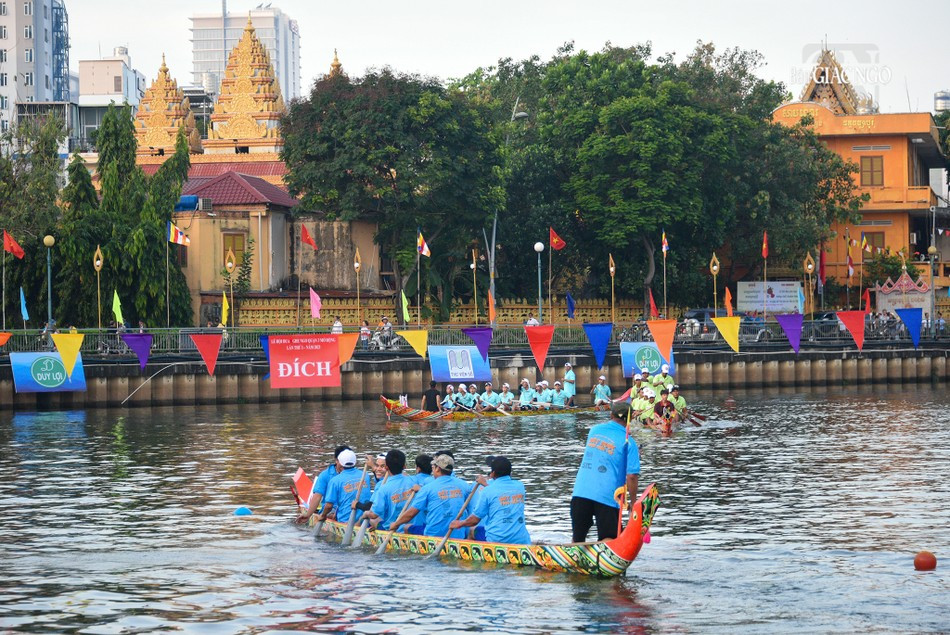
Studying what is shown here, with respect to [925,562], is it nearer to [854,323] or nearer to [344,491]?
[344,491]

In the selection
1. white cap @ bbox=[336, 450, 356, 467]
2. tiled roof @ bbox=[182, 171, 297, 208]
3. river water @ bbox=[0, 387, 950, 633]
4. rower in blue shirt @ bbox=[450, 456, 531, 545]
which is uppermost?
tiled roof @ bbox=[182, 171, 297, 208]

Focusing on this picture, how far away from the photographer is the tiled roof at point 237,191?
71625 mm

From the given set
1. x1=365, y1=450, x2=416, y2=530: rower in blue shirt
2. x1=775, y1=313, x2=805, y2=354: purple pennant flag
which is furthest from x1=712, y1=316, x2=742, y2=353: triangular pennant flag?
x1=365, y1=450, x2=416, y2=530: rower in blue shirt

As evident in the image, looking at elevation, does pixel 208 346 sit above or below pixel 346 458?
above

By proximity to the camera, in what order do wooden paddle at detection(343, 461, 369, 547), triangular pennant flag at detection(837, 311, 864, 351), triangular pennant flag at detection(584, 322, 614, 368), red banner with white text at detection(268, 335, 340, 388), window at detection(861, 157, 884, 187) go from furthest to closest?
1. window at detection(861, 157, 884, 187)
2. triangular pennant flag at detection(837, 311, 864, 351)
3. triangular pennant flag at detection(584, 322, 614, 368)
4. red banner with white text at detection(268, 335, 340, 388)
5. wooden paddle at detection(343, 461, 369, 547)

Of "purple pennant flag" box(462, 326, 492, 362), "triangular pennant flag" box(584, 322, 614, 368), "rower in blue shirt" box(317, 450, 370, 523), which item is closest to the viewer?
"rower in blue shirt" box(317, 450, 370, 523)

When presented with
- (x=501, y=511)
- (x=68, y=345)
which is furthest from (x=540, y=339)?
(x=501, y=511)

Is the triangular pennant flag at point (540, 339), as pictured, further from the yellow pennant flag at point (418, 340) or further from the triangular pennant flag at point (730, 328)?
the triangular pennant flag at point (730, 328)

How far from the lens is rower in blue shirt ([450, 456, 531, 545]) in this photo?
65.3ft

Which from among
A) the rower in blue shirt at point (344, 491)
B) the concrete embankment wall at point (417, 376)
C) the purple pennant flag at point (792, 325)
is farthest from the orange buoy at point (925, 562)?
the purple pennant flag at point (792, 325)

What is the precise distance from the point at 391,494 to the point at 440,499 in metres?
1.23

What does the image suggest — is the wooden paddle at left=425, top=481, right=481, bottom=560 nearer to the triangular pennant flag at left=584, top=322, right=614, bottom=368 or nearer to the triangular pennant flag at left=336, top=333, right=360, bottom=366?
the triangular pennant flag at left=336, top=333, right=360, bottom=366

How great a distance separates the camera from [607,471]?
18484 millimetres

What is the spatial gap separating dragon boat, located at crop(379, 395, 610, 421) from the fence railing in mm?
8377
